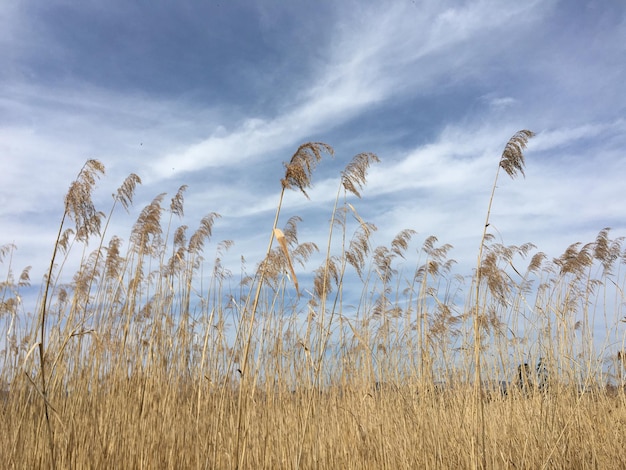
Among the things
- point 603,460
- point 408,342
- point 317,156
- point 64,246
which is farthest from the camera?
point 408,342

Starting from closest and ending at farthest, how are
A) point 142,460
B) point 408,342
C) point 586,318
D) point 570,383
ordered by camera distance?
1. point 142,460
2. point 570,383
3. point 408,342
4. point 586,318

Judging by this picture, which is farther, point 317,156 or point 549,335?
point 549,335

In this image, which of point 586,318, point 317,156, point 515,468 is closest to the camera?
point 317,156

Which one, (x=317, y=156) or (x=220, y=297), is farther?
(x=220, y=297)

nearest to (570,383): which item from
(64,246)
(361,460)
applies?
(361,460)

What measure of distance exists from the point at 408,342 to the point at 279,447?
2.06 m

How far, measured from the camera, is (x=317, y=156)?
2381 millimetres

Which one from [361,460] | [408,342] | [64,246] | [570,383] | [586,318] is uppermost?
[64,246]

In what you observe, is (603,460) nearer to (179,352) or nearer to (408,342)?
(408,342)

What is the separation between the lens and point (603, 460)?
13.4ft

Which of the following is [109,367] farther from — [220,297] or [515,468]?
[515,468]

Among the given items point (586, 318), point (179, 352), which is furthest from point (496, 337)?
point (179, 352)

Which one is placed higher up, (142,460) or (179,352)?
(179,352)

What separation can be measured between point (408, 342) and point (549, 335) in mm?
1368
